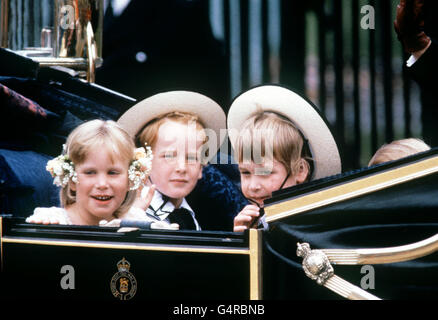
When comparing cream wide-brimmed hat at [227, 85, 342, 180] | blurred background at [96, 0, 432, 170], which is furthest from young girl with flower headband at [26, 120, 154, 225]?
cream wide-brimmed hat at [227, 85, 342, 180]

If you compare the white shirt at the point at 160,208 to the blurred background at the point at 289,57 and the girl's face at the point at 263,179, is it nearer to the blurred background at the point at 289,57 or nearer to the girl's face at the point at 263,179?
the girl's face at the point at 263,179

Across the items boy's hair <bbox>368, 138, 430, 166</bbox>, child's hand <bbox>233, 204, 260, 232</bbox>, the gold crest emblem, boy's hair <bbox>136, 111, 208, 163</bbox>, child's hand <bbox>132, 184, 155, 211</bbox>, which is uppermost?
boy's hair <bbox>136, 111, 208, 163</bbox>

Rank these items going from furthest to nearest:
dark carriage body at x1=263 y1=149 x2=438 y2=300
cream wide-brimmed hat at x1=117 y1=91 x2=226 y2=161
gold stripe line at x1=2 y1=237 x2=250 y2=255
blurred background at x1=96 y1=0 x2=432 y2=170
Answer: cream wide-brimmed hat at x1=117 y1=91 x2=226 y2=161, blurred background at x1=96 y1=0 x2=432 y2=170, gold stripe line at x1=2 y1=237 x2=250 y2=255, dark carriage body at x1=263 y1=149 x2=438 y2=300

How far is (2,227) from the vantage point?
298 centimetres

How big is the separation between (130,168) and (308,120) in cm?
97

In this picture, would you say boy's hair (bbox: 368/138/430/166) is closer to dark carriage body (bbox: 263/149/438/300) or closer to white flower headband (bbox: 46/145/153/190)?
dark carriage body (bbox: 263/149/438/300)

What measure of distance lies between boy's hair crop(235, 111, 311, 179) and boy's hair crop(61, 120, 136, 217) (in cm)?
67

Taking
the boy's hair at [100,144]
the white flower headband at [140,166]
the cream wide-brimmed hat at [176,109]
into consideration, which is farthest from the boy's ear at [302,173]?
the boy's hair at [100,144]

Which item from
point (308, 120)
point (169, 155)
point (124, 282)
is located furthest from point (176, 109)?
point (124, 282)

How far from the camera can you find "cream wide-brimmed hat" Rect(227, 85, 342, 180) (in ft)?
8.86

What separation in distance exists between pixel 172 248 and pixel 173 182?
0.44 meters
